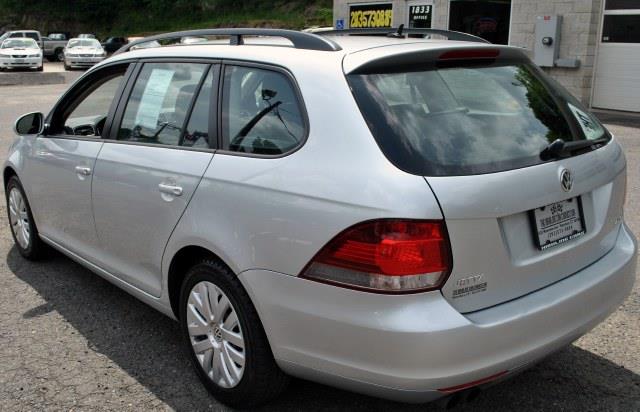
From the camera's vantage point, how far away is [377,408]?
3102 mm

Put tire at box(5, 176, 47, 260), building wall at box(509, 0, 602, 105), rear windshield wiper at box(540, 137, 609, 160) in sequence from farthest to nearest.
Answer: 1. building wall at box(509, 0, 602, 105)
2. tire at box(5, 176, 47, 260)
3. rear windshield wiper at box(540, 137, 609, 160)

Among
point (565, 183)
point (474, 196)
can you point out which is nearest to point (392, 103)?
point (474, 196)

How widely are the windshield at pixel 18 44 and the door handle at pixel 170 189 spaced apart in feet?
95.3

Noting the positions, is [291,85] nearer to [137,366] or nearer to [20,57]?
[137,366]

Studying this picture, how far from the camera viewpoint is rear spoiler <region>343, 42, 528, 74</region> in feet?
8.82

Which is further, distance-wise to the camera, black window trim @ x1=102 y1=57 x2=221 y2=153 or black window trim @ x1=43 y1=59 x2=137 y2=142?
black window trim @ x1=43 y1=59 x2=137 y2=142

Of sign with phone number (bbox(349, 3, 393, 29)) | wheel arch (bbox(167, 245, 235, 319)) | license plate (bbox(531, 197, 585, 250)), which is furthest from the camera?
sign with phone number (bbox(349, 3, 393, 29))

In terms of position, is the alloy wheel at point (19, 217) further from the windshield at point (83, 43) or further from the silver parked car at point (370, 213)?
the windshield at point (83, 43)

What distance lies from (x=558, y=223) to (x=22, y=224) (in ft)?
13.1

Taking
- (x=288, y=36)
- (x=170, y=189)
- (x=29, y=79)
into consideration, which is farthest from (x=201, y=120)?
(x=29, y=79)

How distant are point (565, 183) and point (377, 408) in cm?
132

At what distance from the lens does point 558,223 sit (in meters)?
2.70

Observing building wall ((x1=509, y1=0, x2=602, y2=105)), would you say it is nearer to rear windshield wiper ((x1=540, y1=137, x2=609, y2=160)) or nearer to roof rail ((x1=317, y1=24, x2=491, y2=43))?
roof rail ((x1=317, y1=24, x2=491, y2=43))

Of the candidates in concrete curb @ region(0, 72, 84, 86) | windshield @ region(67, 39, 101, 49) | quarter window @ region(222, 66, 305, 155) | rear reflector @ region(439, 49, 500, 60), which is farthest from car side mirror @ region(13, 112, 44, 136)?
windshield @ region(67, 39, 101, 49)
